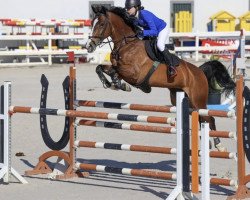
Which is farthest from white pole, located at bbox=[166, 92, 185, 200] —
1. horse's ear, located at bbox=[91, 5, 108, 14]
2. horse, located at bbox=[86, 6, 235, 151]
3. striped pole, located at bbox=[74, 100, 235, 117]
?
horse's ear, located at bbox=[91, 5, 108, 14]

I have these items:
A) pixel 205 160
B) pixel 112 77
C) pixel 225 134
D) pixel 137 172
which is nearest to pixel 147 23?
pixel 112 77

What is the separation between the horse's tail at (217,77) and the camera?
1214 centimetres

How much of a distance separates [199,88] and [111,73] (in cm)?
120

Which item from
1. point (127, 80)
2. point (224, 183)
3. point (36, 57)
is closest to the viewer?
point (224, 183)

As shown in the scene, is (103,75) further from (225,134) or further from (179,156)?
(179,156)

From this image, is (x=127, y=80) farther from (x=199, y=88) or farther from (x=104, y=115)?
(x=104, y=115)

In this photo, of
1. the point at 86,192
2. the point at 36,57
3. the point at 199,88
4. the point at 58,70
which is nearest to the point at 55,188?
the point at 86,192

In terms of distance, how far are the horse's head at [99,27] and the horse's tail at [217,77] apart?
171cm

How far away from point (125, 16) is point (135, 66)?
0.72m

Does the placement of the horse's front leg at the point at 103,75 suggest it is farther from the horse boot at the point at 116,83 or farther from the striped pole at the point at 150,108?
the striped pole at the point at 150,108

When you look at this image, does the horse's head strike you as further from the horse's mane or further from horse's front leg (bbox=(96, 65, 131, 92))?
horse's front leg (bbox=(96, 65, 131, 92))

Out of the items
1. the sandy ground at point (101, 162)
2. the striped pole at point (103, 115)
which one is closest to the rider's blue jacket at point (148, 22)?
the sandy ground at point (101, 162)

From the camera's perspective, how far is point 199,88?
11258 millimetres

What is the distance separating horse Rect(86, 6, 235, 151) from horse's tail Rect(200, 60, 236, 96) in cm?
66
